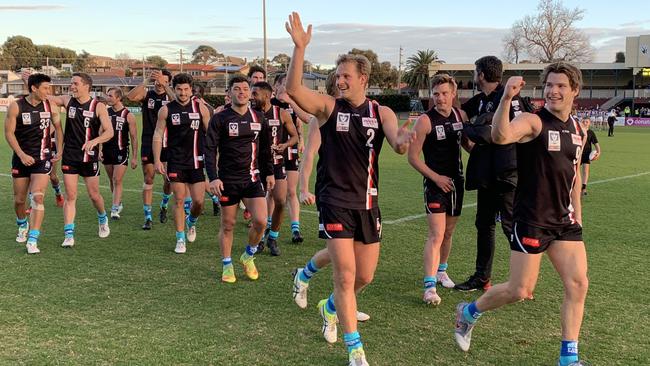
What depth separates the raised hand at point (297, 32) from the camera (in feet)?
12.3

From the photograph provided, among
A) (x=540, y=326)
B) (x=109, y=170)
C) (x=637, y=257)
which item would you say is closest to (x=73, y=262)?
(x=109, y=170)

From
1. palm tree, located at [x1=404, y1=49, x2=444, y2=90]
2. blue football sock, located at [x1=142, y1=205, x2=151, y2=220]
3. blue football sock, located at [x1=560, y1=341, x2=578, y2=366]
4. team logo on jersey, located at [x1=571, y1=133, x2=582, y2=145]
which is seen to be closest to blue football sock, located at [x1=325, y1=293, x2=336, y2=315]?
blue football sock, located at [x1=560, y1=341, x2=578, y2=366]

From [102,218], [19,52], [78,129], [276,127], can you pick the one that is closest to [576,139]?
[276,127]

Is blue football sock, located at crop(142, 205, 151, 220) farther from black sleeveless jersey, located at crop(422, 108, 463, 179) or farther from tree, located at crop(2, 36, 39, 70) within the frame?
tree, located at crop(2, 36, 39, 70)

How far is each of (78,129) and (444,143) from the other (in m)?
4.99

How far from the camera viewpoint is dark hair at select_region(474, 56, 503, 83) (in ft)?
18.5

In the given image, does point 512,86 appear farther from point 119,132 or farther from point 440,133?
point 119,132

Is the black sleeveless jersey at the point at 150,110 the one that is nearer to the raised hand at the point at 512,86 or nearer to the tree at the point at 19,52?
the raised hand at the point at 512,86

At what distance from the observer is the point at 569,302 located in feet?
13.1

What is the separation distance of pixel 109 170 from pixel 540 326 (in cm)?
759

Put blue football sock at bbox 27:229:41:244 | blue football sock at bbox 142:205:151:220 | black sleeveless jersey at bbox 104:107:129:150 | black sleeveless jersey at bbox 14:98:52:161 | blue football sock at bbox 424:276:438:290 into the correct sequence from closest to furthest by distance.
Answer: blue football sock at bbox 424:276:438:290, blue football sock at bbox 27:229:41:244, black sleeveless jersey at bbox 14:98:52:161, blue football sock at bbox 142:205:151:220, black sleeveless jersey at bbox 104:107:129:150

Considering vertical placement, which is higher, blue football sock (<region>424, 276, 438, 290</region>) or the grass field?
blue football sock (<region>424, 276, 438, 290</region>)

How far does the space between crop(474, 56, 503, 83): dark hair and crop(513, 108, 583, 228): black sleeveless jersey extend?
5.43 feet

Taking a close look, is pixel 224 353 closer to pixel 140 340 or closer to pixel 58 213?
pixel 140 340
